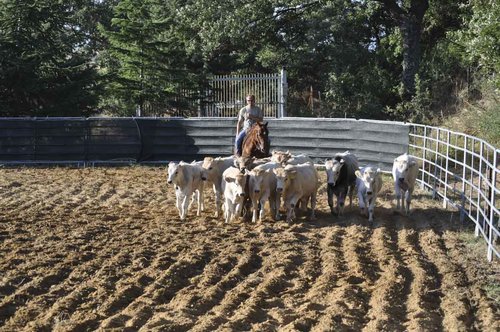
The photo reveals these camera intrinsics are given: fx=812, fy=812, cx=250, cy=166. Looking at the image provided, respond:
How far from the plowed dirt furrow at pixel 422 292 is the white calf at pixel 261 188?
2.51m

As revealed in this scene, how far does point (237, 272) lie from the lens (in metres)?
9.91

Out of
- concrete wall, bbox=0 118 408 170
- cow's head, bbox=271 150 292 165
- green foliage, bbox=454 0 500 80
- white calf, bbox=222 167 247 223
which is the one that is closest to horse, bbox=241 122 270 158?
cow's head, bbox=271 150 292 165

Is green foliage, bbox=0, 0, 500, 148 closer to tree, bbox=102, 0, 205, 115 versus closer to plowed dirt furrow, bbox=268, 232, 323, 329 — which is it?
tree, bbox=102, 0, 205, 115

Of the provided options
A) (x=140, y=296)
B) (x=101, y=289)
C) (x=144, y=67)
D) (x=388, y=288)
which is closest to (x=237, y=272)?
(x=140, y=296)

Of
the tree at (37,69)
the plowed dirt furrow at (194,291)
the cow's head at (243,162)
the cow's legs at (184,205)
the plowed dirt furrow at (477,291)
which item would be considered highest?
the tree at (37,69)

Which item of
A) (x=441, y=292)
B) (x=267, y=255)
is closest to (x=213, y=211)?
(x=267, y=255)

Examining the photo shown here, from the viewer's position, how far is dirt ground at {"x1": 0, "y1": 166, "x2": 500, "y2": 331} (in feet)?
26.5

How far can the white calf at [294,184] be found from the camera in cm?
1336

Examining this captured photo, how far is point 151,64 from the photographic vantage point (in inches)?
1141

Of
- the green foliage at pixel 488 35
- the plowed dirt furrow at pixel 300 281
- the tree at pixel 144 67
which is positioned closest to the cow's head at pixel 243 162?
the plowed dirt furrow at pixel 300 281

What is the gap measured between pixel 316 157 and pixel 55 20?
1139 cm

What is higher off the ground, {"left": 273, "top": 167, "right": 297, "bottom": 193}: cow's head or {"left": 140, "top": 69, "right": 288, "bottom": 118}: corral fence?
{"left": 140, "top": 69, "right": 288, "bottom": 118}: corral fence

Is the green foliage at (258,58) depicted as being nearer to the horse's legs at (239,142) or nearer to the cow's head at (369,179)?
the horse's legs at (239,142)

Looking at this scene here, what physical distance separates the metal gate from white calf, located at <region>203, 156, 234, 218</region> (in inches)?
441
